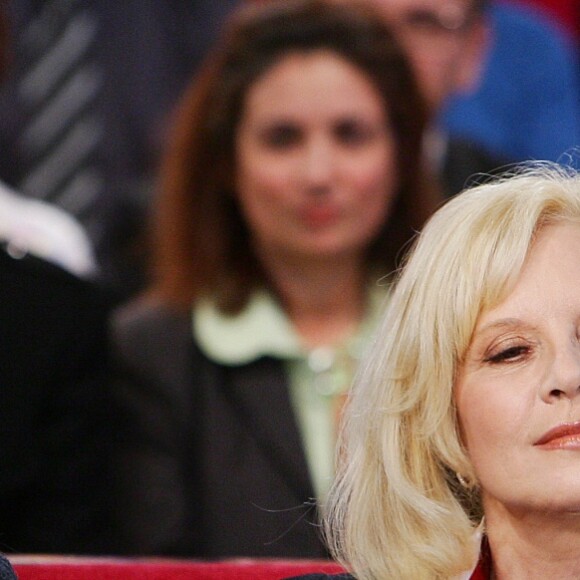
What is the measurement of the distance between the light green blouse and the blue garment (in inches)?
45.5

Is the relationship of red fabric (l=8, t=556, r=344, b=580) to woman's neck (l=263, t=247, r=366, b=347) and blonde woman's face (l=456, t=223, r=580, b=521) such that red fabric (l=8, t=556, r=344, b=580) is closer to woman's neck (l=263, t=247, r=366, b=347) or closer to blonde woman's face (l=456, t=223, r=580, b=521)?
blonde woman's face (l=456, t=223, r=580, b=521)

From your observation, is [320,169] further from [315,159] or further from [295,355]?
[295,355]

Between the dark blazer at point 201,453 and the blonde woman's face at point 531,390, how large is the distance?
A: 80 cm

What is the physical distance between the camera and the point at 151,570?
6.10 feet

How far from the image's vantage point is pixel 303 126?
285cm

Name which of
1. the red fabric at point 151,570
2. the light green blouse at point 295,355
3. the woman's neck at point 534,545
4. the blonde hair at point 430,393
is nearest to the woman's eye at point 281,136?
the light green blouse at point 295,355

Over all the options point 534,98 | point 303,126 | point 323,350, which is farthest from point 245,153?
point 534,98

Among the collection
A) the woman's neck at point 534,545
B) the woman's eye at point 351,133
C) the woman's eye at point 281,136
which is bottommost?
the woman's neck at point 534,545

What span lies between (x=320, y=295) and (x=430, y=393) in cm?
109

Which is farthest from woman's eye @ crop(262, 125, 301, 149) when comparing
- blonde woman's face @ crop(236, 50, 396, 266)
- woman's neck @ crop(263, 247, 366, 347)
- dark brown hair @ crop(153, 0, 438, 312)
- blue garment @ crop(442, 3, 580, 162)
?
blue garment @ crop(442, 3, 580, 162)

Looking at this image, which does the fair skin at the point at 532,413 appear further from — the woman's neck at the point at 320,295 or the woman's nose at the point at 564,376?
the woman's neck at the point at 320,295

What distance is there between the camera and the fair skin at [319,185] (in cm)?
282

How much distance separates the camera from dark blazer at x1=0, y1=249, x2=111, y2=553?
239 cm

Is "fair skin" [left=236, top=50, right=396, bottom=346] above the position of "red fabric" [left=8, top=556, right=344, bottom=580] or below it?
above
